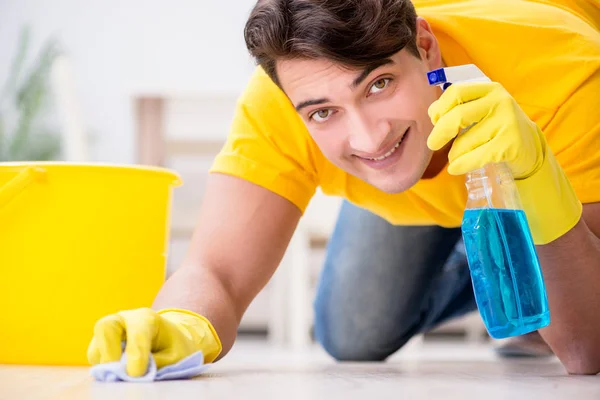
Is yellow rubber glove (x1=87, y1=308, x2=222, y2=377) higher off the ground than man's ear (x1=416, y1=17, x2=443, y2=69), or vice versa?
man's ear (x1=416, y1=17, x2=443, y2=69)

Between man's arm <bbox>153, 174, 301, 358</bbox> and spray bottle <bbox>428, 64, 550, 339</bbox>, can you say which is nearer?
spray bottle <bbox>428, 64, 550, 339</bbox>

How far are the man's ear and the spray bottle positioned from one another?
1.06 feet

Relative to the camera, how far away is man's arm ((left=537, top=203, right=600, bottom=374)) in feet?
3.59

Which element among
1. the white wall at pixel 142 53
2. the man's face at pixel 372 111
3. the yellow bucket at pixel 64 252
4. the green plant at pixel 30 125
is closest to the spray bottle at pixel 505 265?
the man's face at pixel 372 111

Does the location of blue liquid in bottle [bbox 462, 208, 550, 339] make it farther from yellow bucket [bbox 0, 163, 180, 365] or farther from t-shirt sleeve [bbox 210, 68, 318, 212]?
yellow bucket [bbox 0, 163, 180, 365]

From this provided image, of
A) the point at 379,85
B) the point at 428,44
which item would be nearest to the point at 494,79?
the point at 428,44

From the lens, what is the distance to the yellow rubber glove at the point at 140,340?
0.95 meters

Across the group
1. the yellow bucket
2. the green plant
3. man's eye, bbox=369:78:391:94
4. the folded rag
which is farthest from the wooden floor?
the green plant

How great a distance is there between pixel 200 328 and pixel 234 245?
0.24 m

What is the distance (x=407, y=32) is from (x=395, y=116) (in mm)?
125

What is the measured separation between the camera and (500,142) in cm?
98

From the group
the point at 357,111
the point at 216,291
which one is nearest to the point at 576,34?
the point at 357,111

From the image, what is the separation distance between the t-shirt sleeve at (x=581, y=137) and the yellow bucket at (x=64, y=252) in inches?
24.9

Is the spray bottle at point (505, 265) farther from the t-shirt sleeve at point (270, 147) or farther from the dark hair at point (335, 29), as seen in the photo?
the t-shirt sleeve at point (270, 147)
